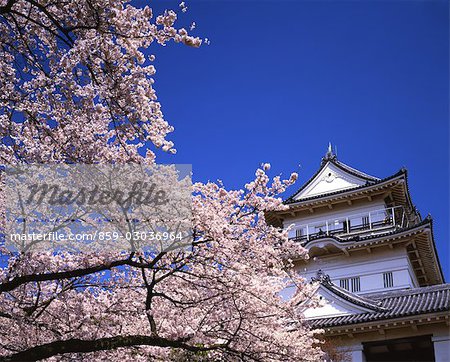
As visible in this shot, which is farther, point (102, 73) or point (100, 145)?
point (100, 145)

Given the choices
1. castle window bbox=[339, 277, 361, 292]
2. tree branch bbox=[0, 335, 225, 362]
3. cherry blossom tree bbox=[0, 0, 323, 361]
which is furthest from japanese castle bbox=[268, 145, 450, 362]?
tree branch bbox=[0, 335, 225, 362]

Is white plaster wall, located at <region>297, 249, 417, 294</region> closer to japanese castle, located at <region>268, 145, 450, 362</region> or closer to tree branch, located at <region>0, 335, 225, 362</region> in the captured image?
japanese castle, located at <region>268, 145, 450, 362</region>

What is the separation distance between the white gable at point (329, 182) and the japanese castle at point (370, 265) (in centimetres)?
5

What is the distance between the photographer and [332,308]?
16219 millimetres

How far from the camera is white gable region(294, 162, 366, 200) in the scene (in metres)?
23.8

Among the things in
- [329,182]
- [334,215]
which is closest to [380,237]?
[334,215]

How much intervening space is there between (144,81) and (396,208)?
1839 centimetres

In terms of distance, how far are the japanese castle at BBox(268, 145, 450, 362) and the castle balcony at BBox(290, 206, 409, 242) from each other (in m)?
0.05

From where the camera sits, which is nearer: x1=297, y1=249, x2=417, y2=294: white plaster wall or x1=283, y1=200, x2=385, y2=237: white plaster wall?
x1=297, y1=249, x2=417, y2=294: white plaster wall

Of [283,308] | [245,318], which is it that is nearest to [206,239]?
[245,318]

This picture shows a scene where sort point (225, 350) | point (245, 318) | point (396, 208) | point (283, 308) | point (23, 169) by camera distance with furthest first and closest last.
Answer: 1. point (396, 208)
2. point (283, 308)
3. point (245, 318)
4. point (225, 350)
5. point (23, 169)

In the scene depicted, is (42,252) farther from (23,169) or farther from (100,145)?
(100,145)

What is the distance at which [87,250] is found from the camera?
8.18m

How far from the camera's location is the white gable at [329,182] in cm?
2384
